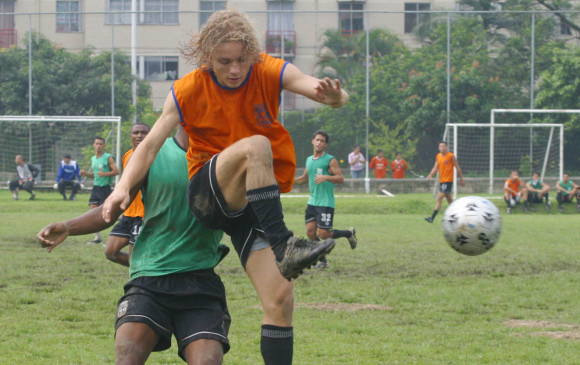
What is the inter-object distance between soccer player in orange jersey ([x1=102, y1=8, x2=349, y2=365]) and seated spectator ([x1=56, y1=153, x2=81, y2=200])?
74.3 feet

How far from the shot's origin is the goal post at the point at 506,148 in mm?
27234

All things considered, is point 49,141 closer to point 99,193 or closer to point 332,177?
point 99,193

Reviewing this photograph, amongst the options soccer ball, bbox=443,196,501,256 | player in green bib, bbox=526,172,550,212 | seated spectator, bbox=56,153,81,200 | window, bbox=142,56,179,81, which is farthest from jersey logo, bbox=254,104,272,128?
window, bbox=142,56,179,81

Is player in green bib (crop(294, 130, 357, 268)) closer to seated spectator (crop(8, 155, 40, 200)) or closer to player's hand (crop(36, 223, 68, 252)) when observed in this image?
player's hand (crop(36, 223, 68, 252))

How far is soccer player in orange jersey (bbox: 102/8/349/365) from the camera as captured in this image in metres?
4.19

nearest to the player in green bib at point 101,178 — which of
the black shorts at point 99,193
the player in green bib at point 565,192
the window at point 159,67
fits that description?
the black shorts at point 99,193

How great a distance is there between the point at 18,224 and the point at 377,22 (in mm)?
16000

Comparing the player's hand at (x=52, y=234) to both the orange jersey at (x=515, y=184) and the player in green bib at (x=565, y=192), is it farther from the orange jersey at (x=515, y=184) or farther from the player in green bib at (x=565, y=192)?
the player in green bib at (x=565, y=192)

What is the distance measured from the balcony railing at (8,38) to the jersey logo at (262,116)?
26145 millimetres

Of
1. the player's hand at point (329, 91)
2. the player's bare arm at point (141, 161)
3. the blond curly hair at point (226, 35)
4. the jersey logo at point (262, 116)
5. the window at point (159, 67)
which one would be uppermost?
the window at point (159, 67)

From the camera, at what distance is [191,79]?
4496 millimetres

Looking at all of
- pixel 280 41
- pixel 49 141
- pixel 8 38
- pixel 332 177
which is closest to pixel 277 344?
pixel 332 177

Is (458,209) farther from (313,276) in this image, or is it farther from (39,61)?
(39,61)

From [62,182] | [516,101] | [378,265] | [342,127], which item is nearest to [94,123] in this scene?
[62,182]
